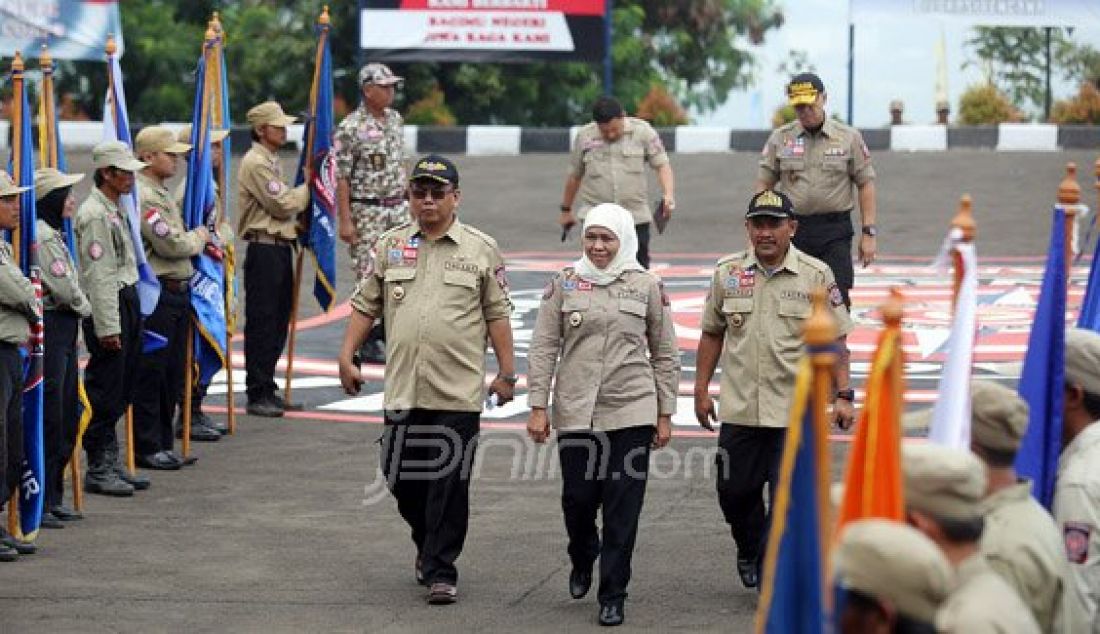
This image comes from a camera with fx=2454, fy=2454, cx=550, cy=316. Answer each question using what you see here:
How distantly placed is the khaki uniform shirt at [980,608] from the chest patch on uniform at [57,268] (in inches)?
289

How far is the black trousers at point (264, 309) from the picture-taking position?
16.5 m

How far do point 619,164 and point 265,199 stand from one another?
3515mm

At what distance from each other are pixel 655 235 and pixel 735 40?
13.9m

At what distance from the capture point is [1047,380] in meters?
8.13

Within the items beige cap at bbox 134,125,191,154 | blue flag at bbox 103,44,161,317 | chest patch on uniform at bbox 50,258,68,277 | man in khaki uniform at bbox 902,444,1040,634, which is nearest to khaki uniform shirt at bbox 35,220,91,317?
chest patch on uniform at bbox 50,258,68,277

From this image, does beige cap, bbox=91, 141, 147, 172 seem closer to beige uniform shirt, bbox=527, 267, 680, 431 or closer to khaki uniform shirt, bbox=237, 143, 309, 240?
khaki uniform shirt, bbox=237, 143, 309, 240

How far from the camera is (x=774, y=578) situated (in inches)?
241

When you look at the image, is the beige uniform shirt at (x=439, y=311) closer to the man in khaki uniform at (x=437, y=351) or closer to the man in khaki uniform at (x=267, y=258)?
the man in khaki uniform at (x=437, y=351)

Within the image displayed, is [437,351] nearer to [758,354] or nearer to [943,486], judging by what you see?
[758,354]

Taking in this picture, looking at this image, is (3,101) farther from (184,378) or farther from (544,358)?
(544,358)

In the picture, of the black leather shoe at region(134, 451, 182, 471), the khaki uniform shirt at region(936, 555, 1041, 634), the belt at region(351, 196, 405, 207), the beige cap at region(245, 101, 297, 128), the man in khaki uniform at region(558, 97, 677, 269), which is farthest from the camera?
the man in khaki uniform at region(558, 97, 677, 269)

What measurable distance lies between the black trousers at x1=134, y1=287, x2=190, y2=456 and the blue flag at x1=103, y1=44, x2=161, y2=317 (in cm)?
20

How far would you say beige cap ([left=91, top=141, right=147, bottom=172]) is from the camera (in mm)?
13422

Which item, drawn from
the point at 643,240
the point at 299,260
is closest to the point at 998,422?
the point at 299,260
